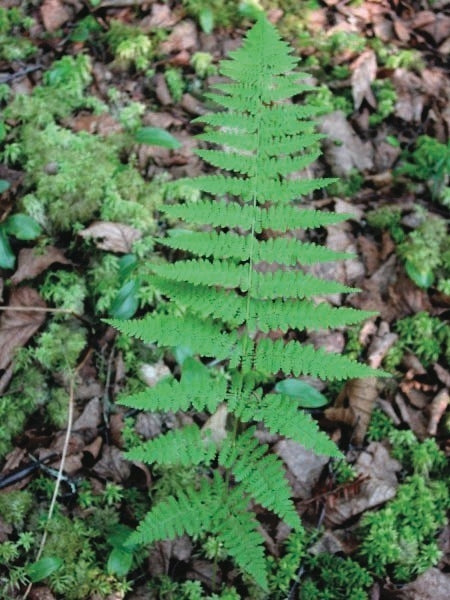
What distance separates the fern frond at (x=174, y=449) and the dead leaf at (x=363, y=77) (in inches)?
123

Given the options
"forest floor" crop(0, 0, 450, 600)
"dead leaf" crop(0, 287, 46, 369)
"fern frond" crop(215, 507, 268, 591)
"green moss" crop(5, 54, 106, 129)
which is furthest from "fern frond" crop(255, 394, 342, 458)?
"green moss" crop(5, 54, 106, 129)

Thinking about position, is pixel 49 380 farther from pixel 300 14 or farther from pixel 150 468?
pixel 300 14

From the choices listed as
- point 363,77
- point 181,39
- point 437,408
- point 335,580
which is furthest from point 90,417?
point 363,77

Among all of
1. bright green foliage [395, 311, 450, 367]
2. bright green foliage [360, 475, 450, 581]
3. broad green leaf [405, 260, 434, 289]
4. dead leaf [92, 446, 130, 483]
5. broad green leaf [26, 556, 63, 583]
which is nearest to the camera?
broad green leaf [26, 556, 63, 583]

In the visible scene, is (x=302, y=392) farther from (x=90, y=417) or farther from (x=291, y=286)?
(x=90, y=417)

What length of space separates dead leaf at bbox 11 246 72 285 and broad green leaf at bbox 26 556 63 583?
5.00 feet

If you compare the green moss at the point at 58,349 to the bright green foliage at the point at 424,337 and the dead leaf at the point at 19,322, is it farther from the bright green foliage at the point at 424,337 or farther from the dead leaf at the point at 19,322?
the bright green foliage at the point at 424,337

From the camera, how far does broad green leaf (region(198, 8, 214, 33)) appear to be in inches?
173

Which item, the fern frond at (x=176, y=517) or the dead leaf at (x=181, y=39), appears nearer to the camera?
the fern frond at (x=176, y=517)

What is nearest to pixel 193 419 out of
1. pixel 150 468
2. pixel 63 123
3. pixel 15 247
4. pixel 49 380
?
pixel 150 468

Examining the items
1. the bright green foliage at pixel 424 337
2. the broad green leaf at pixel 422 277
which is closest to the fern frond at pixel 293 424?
the bright green foliage at pixel 424 337

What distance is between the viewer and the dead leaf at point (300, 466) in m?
2.96

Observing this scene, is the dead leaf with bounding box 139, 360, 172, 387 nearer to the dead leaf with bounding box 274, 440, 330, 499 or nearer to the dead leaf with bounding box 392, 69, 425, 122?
the dead leaf with bounding box 274, 440, 330, 499

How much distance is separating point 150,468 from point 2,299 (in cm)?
128
